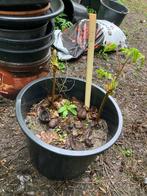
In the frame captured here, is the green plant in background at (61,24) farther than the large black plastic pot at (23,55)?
Yes

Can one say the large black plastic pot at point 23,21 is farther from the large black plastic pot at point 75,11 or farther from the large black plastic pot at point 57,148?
the large black plastic pot at point 75,11

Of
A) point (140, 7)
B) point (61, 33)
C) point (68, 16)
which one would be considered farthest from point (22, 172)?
point (140, 7)

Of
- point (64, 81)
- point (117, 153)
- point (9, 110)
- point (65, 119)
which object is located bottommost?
point (9, 110)

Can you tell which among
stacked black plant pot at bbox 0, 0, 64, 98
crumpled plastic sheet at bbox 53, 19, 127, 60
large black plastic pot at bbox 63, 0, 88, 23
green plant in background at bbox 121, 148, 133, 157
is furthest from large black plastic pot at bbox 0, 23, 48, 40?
large black plastic pot at bbox 63, 0, 88, 23

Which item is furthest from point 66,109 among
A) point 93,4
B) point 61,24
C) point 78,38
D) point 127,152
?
point 93,4

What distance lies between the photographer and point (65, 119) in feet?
5.89

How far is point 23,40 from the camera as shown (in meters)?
1.93

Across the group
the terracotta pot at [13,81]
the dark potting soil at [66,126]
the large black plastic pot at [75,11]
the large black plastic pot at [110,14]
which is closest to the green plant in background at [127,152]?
the dark potting soil at [66,126]

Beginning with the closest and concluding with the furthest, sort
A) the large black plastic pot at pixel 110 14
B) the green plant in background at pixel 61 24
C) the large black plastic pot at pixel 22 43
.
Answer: the large black plastic pot at pixel 22 43 → the green plant in background at pixel 61 24 → the large black plastic pot at pixel 110 14

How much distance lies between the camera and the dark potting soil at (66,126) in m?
1.70

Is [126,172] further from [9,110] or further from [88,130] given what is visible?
[9,110]

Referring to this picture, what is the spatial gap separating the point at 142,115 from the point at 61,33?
1.22 m

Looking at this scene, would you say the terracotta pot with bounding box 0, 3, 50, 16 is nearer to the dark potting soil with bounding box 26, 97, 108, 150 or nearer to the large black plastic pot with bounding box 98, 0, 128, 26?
the dark potting soil with bounding box 26, 97, 108, 150

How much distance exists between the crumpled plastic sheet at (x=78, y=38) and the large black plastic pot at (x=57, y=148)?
3.19 feet
